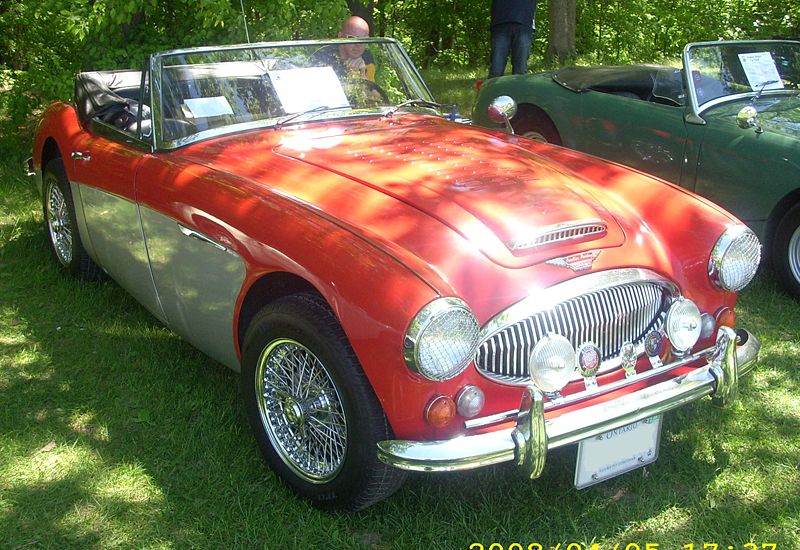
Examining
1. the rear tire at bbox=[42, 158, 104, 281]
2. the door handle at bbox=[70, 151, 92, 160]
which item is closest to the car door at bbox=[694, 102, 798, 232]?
the door handle at bbox=[70, 151, 92, 160]

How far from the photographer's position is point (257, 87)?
12.5 ft

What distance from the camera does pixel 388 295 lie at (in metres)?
2.45

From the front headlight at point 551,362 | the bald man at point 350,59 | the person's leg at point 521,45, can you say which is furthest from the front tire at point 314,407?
the person's leg at point 521,45

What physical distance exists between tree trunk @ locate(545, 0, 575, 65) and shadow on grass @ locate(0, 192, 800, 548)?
9.02 meters

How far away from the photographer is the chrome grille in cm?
258

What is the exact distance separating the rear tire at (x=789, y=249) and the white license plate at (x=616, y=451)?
2.29 m

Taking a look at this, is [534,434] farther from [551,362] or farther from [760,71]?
[760,71]

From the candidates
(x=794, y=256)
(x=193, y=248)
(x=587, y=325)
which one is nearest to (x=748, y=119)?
(x=794, y=256)

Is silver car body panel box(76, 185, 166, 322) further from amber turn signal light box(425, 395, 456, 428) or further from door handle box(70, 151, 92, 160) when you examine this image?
amber turn signal light box(425, 395, 456, 428)

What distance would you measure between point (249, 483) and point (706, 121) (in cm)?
359

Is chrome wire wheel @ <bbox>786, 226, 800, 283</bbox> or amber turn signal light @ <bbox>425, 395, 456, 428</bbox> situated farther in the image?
chrome wire wheel @ <bbox>786, 226, 800, 283</bbox>

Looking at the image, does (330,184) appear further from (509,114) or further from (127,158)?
(509,114)

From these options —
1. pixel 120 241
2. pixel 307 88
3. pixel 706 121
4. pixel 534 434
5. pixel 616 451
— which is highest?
pixel 307 88
